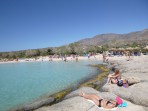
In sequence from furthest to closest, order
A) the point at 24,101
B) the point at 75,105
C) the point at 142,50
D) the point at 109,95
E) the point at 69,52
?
the point at 69,52
the point at 142,50
the point at 24,101
the point at 109,95
the point at 75,105

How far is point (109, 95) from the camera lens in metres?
11.0

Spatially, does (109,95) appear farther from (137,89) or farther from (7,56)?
(7,56)

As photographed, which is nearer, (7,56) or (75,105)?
(75,105)

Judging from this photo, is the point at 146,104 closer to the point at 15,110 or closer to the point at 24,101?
the point at 15,110

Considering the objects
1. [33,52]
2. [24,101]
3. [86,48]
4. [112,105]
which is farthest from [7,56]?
[112,105]

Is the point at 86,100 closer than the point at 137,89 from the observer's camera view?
Yes

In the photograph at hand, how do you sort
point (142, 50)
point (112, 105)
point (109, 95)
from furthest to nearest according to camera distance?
1. point (142, 50)
2. point (109, 95)
3. point (112, 105)

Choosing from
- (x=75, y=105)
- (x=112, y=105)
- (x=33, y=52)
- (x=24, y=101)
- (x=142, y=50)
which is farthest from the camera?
(x=33, y=52)

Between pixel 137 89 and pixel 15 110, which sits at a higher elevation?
pixel 137 89

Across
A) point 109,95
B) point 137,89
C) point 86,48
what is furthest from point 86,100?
point 86,48

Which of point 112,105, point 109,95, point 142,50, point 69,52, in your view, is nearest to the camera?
point 112,105

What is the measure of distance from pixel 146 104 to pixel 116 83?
4.49 meters

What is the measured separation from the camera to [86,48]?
84.0 meters

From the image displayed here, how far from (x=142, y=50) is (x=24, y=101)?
47.6 metres
